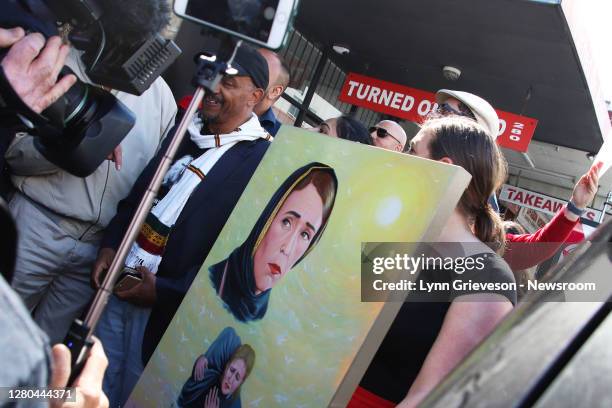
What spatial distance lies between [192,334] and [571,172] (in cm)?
1158

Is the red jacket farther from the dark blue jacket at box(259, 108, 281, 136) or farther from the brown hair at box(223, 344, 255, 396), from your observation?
the dark blue jacket at box(259, 108, 281, 136)

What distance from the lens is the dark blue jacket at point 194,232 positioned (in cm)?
202

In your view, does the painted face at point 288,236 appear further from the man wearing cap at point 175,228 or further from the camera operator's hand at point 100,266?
the camera operator's hand at point 100,266

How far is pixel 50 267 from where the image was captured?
2.33 m

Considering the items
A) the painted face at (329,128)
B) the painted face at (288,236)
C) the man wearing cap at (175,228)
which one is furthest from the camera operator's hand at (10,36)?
the painted face at (329,128)

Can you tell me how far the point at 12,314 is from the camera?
0.53 m

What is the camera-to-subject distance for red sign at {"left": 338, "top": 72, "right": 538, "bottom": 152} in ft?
20.8

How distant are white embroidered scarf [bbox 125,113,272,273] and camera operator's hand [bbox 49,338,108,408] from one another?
1076mm

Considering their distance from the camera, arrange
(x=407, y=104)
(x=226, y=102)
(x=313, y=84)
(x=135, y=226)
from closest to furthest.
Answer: (x=135, y=226)
(x=226, y=102)
(x=407, y=104)
(x=313, y=84)

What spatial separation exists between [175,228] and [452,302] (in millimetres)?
1164

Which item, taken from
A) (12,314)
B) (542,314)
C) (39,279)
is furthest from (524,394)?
(39,279)

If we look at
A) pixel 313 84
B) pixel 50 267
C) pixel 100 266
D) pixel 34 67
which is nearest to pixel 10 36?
pixel 34 67

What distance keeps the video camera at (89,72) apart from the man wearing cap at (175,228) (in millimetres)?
306

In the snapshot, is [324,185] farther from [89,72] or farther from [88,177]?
[88,177]
